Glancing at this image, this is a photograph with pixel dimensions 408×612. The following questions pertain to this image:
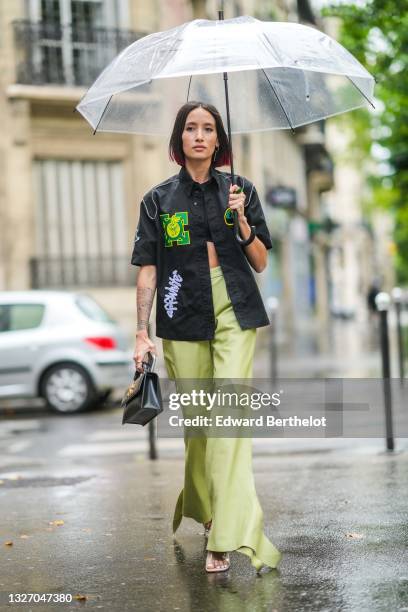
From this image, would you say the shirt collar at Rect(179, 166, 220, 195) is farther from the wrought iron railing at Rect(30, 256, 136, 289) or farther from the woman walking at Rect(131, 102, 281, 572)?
the wrought iron railing at Rect(30, 256, 136, 289)

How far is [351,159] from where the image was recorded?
44531 mm

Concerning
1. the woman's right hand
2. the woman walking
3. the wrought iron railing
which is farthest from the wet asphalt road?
the wrought iron railing

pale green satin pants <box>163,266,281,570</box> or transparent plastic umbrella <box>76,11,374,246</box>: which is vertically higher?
transparent plastic umbrella <box>76,11,374,246</box>

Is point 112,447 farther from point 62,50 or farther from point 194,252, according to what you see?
point 62,50

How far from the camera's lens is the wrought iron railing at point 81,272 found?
71.4 feet

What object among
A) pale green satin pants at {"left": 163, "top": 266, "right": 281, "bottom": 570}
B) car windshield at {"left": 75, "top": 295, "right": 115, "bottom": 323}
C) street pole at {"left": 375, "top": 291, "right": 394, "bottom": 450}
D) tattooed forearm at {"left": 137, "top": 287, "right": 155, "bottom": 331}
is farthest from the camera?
car windshield at {"left": 75, "top": 295, "right": 115, "bottom": 323}

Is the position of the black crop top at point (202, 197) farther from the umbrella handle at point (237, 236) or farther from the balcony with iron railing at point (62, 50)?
the balcony with iron railing at point (62, 50)

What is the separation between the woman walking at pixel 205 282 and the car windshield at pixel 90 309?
864 centimetres

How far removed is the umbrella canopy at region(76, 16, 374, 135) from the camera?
4855 millimetres

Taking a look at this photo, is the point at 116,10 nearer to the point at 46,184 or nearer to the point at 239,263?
the point at 46,184

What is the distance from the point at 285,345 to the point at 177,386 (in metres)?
22.8

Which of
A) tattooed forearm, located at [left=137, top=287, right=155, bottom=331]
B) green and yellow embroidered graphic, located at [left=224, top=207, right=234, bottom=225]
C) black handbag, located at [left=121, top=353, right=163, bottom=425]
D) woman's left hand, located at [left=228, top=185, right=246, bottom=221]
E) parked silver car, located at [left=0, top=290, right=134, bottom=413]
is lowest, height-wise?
parked silver car, located at [left=0, top=290, right=134, bottom=413]

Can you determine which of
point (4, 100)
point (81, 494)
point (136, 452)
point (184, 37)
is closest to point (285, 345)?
point (4, 100)

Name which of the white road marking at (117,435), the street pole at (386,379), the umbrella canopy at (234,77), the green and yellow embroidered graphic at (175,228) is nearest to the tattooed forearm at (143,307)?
the green and yellow embroidered graphic at (175,228)
